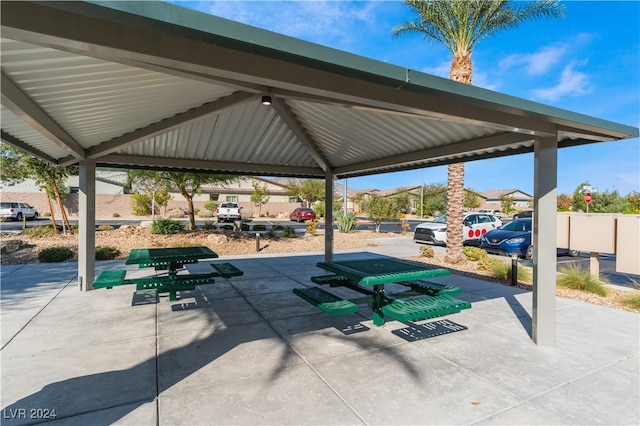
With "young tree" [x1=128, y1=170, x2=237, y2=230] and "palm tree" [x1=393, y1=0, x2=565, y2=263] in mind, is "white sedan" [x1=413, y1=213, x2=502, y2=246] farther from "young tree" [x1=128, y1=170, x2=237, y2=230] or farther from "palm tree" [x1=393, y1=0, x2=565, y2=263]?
"young tree" [x1=128, y1=170, x2=237, y2=230]

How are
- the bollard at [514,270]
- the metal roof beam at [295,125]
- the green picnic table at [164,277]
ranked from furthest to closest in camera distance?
the bollard at [514,270], the green picnic table at [164,277], the metal roof beam at [295,125]

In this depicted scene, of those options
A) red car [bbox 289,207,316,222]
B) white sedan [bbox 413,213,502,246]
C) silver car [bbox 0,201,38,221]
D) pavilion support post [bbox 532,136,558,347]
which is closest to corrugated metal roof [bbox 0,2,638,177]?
pavilion support post [bbox 532,136,558,347]

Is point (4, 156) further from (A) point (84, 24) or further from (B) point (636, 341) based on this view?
(B) point (636, 341)

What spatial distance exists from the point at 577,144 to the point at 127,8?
5.84 meters

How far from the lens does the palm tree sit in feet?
36.4

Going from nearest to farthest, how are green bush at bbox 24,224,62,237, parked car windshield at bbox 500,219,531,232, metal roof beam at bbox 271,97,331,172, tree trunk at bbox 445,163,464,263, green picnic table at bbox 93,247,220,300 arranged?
metal roof beam at bbox 271,97,331,172
green picnic table at bbox 93,247,220,300
tree trunk at bbox 445,163,464,263
parked car windshield at bbox 500,219,531,232
green bush at bbox 24,224,62,237

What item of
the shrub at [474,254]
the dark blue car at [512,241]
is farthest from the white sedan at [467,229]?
the shrub at [474,254]

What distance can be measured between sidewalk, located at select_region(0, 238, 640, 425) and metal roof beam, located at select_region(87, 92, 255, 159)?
10.0 ft

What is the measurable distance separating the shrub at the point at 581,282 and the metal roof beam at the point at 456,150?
4.29m

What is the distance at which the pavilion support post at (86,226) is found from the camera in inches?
286

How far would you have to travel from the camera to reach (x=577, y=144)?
16.3 feet

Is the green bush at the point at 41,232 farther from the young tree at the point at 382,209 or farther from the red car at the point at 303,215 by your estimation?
the red car at the point at 303,215

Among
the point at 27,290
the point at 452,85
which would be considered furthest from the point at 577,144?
the point at 27,290

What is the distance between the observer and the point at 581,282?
7.76 metres
